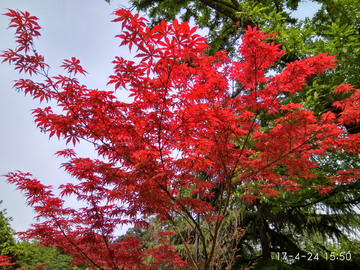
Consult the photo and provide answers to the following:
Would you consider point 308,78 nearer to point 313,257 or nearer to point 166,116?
point 166,116

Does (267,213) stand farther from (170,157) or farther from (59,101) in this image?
(59,101)

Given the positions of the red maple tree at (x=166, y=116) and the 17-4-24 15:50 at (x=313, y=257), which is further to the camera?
the 17-4-24 15:50 at (x=313, y=257)

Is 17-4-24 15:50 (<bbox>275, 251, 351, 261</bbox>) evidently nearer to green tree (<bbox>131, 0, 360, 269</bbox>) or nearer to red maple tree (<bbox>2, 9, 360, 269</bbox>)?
green tree (<bbox>131, 0, 360, 269</bbox>)

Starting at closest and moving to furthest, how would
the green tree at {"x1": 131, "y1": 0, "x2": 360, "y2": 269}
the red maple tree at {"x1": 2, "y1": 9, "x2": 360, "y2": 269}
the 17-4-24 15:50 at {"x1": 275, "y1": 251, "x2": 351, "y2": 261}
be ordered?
the red maple tree at {"x1": 2, "y1": 9, "x2": 360, "y2": 269} < the green tree at {"x1": 131, "y1": 0, "x2": 360, "y2": 269} < the 17-4-24 15:50 at {"x1": 275, "y1": 251, "x2": 351, "y2": 261}

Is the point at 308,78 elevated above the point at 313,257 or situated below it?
above

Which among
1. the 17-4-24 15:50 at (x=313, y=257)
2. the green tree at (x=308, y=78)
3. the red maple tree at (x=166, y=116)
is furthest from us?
the 17-4-24 15:50 at (x=313, y=257)

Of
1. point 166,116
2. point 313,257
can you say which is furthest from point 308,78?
point 313,257

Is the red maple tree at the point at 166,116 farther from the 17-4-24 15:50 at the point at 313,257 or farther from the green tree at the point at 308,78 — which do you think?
the 17-4-24 15:50 at the point at 313,257

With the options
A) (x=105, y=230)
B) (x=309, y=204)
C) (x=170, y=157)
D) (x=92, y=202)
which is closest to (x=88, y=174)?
(x=92, y=202)

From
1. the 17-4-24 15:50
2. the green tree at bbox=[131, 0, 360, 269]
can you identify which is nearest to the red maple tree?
the green tree at bbox=[131, 0, 360, 269]

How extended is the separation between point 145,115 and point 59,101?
2.80ft

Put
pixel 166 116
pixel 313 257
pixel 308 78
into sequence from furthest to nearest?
1. pixel 313 257
2. pixel 308 78
3. pixel 166 116

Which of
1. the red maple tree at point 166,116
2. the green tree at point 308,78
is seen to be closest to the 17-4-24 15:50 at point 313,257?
the green tree at point 308,78

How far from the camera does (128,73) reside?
5.74 ft
